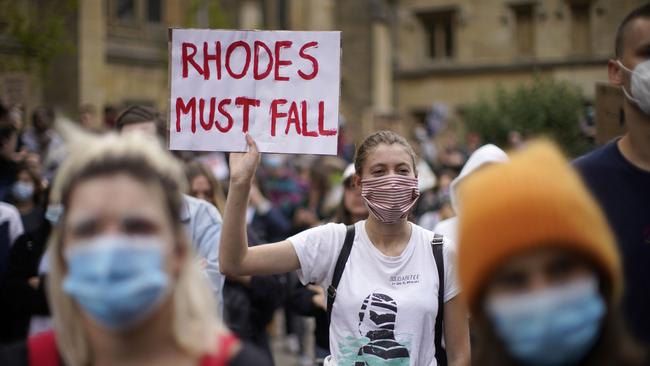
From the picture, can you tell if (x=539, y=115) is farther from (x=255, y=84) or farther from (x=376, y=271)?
(x=376, y=271)

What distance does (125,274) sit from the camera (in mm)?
2230

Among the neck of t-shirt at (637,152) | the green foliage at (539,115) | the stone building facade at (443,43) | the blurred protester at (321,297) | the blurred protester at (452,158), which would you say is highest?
the stone building facade at (443,43)

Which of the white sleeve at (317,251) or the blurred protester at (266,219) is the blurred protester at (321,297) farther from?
the blurred protester at (266,219)

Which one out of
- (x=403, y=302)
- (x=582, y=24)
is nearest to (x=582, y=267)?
(x=403, y=302)

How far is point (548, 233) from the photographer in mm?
2090

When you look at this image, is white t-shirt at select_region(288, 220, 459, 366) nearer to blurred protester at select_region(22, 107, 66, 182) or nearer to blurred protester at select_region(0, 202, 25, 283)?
blurred protester at select_region(0, 202, 25, 283)

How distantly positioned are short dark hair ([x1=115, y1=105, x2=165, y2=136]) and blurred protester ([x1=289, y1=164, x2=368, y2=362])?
123 cm

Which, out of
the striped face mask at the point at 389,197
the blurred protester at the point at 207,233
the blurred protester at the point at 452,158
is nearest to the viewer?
the striped face mask at the point at 389,197

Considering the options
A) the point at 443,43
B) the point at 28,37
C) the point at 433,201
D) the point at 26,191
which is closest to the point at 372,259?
the point at 26,191

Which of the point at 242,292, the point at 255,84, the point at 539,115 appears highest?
the point at 539,115

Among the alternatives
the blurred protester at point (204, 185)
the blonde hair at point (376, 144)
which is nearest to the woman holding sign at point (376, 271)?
the blonde hair at point (376, 144)

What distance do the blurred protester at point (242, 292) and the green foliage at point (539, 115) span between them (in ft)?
39.0

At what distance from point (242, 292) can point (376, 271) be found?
223 centimetres

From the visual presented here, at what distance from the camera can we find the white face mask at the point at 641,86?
10.6 feet
